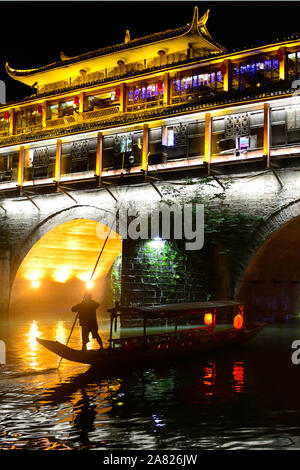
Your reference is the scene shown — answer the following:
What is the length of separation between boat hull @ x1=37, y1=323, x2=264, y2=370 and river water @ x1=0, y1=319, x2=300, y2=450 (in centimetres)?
22

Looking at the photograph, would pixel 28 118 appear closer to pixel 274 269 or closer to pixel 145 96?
pixel 145 96

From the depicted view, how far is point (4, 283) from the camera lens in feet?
81.1

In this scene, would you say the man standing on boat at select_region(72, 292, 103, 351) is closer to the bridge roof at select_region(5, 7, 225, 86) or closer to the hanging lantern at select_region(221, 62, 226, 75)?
the hanging lantern at select_region(221, 62, 226, 75)

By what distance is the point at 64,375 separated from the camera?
35.8ft

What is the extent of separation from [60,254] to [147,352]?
15.9 metres

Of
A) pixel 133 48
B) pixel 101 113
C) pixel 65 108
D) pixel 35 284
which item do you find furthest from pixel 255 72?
pixel 35 284

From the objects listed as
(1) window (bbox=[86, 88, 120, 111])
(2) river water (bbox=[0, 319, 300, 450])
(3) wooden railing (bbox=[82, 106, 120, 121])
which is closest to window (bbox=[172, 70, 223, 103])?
(3) wooden railing (bbox=[82, 106, 120, 121])

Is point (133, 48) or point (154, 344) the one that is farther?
point (133, 48)

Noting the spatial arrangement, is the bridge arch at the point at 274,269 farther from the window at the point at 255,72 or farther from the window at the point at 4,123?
the window at the point at 4,123

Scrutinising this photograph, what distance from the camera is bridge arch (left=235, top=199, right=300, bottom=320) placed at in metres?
18.3

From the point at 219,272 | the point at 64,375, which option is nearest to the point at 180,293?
the point at 219,272

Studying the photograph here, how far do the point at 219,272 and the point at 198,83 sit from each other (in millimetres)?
7747

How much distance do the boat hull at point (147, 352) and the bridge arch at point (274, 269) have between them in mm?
4502
